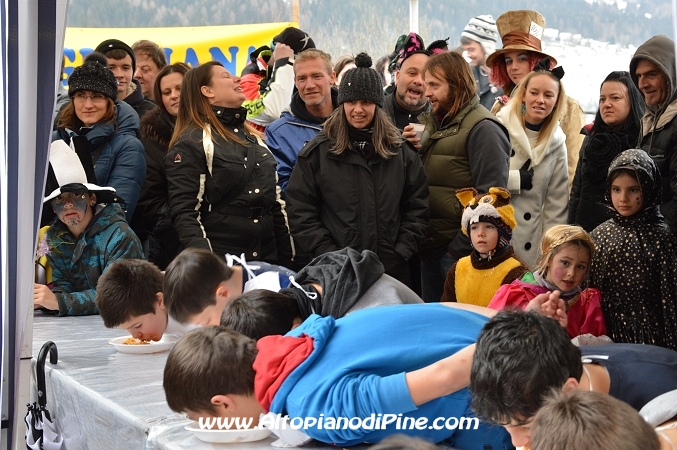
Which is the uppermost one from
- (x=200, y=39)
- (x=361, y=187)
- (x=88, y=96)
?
(x=200, y=39)

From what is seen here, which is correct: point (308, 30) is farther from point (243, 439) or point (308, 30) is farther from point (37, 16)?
point (243, 439)

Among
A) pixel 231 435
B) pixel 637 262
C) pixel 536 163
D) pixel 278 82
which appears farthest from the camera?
pixel 278 82

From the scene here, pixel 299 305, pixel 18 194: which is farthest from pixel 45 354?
pixel 299 305

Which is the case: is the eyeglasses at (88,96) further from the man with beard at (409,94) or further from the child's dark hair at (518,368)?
the child's dark hair at (518,368)

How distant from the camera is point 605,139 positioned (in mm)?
3729

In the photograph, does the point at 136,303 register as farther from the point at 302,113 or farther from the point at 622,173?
the point at 622,173

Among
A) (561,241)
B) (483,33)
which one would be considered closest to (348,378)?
(561,241)

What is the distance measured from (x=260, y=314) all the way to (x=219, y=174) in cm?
165

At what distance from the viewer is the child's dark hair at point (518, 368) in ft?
5.04

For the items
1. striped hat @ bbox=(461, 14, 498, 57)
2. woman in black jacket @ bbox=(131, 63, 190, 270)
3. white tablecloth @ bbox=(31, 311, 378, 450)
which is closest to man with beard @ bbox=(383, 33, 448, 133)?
striped hat @ bbox=(461, 14, 498, 57)

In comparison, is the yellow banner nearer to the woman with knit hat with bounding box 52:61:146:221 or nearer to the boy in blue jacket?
the woman with knit hat with bounding box 52:61:146:221

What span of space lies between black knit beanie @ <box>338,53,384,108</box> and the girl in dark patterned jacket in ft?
3.58

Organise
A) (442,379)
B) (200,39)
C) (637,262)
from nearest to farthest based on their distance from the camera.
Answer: (442,379) < (637,262) < (200,39)

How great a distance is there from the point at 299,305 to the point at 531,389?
98 centimetres
